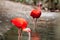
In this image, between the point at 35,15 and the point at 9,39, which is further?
the point at 35,15

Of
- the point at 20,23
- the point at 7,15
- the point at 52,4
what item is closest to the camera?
the point at 20,23

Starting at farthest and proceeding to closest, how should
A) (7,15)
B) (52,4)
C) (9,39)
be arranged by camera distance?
1. (52,4)
2. (7,15)
3. (9,39)

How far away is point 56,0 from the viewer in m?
9.68

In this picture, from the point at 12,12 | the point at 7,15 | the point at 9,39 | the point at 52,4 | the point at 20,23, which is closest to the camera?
the point at 20,23

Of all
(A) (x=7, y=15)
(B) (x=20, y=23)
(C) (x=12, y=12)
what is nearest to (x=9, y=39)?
(B) (x=20, y=23)

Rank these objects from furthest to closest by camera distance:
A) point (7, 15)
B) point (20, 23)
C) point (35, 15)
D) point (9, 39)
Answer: point (7, 15)
point (35, 15)
point (9, 39)
point (20, 23)

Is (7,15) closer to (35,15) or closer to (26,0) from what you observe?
(26,0)

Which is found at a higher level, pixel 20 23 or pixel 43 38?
pixel 20 23

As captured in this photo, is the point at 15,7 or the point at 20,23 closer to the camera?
the point at 20,23

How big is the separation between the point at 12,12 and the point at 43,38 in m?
4.64

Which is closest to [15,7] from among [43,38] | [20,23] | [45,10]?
[45,10]

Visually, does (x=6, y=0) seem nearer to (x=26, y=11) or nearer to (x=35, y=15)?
(x=26, y=11)

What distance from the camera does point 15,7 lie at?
30.9 ft

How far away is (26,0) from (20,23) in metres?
6.02
